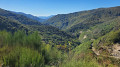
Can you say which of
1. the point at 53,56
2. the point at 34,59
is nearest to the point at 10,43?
the point at 34,59

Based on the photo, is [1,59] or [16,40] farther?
[16,40]

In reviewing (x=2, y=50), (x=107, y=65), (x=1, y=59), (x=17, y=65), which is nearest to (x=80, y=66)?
(x=107, y=65)

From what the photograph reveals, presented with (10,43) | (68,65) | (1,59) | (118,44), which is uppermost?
(10,43)

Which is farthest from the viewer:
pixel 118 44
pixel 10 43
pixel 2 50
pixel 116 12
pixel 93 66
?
pixel 116 12

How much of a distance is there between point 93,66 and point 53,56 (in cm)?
216

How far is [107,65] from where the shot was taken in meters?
3.11

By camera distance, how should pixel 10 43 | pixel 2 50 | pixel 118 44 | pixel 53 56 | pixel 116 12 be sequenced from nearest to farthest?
1. pixel 2 50
2. pixel 10 43
3. pixel 53 56
4. pixel 118 44
5. pixel 116 12

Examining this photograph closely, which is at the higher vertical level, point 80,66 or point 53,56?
point 80,66

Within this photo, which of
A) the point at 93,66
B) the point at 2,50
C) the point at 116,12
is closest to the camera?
the point at 93,66

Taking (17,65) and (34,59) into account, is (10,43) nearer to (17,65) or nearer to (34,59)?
(17,65)

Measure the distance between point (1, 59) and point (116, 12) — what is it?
766 ft

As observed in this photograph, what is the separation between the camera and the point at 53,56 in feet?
14.3

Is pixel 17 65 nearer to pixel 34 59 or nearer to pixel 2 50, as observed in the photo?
pixel 34 59

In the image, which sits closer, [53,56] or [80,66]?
[80,66]
